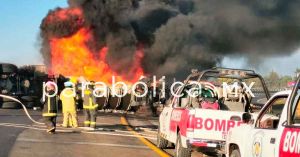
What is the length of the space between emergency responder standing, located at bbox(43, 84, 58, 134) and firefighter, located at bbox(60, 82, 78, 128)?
0.55 metres

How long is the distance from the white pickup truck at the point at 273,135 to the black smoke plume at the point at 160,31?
33.6 meters

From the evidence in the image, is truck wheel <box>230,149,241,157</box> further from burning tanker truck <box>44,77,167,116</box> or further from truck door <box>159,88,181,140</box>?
burning tanker truck <box>44,77,167,116</box>

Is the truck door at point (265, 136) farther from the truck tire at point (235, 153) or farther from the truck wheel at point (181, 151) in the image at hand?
the truck wheel at point (181, 151)

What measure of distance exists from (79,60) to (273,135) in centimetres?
3790

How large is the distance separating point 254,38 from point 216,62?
7476 mm

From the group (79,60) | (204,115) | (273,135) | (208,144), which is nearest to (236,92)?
(204,115)

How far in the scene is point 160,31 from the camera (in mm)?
47906

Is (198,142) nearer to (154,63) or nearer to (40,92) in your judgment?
(40,92)

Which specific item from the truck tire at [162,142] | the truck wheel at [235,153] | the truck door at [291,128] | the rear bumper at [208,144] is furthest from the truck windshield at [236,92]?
the truck door at [291,128]

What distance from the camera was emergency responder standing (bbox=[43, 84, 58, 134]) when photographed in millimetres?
15875

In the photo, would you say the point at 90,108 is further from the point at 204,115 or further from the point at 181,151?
the point at 204,115

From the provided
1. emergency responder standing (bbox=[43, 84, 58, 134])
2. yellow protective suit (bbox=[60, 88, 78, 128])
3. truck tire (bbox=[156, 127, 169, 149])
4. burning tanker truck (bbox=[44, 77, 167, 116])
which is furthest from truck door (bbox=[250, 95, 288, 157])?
burning tanker truck (bbox=[44, 77, 167, 116])

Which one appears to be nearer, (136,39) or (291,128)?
(291,128)

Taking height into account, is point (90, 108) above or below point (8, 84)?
below
